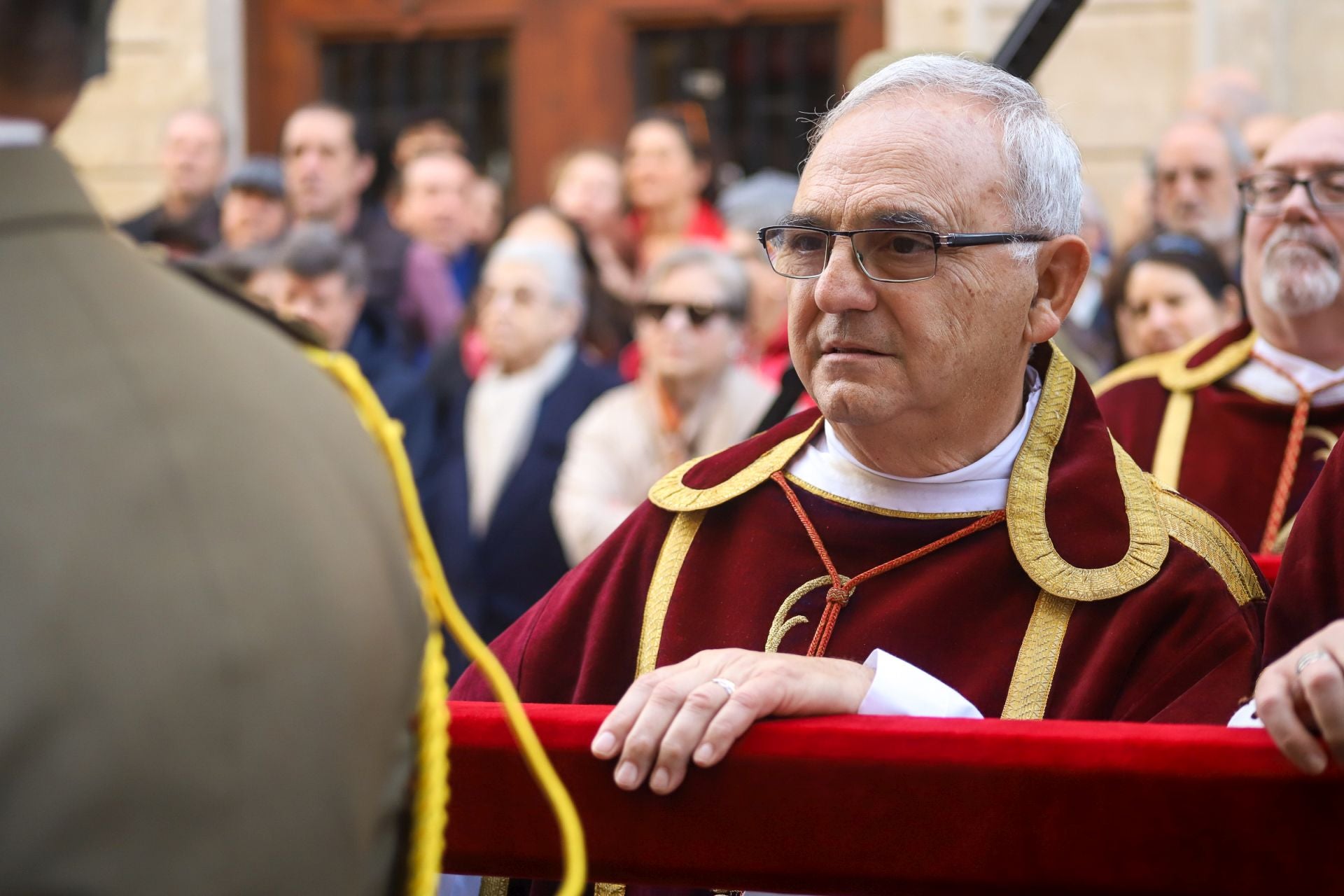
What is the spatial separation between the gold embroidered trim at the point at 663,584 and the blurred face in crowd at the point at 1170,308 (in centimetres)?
231

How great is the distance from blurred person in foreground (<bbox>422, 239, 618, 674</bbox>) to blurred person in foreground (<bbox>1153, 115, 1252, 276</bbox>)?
1799mm

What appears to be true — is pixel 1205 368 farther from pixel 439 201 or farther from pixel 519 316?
pixel 439 201

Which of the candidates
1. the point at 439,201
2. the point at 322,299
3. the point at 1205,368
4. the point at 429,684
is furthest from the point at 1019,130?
the point at 439,201

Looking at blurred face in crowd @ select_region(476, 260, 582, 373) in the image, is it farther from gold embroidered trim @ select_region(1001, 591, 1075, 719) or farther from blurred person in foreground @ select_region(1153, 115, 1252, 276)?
gold embroidered trim @ select_region(1001, 591, 1075, 719)

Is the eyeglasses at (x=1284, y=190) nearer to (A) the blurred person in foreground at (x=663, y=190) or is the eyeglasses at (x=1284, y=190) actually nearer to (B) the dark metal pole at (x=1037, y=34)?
(B) the dark metal pole at (x=1037, y=34)

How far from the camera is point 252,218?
621 cm

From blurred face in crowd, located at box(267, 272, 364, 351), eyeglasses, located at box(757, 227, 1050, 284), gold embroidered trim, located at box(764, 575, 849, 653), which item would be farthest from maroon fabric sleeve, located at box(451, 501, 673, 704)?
blurred face in crowd, located at box(267, 272, 364, 351)

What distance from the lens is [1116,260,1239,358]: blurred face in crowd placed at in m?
4.46

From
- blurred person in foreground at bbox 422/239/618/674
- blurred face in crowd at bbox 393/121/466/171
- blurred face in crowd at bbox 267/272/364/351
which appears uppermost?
blurred face in crowd at bbox 393/121/466/171

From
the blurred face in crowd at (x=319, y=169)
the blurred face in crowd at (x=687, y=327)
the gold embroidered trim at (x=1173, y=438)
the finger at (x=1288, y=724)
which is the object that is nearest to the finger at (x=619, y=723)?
the finger at (x=1288, y=724)

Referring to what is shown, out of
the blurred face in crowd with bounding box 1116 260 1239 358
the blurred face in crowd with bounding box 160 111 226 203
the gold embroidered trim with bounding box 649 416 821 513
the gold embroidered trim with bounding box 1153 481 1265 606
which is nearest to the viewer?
the gold embroidered trim with bounding box 1153 481 1265 606

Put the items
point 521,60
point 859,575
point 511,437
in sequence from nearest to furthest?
point 859,575 → point 511,437 → point 521,60

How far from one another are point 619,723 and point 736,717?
0.38 ft

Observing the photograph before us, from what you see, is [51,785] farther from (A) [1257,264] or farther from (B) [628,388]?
(B) [628,388]
